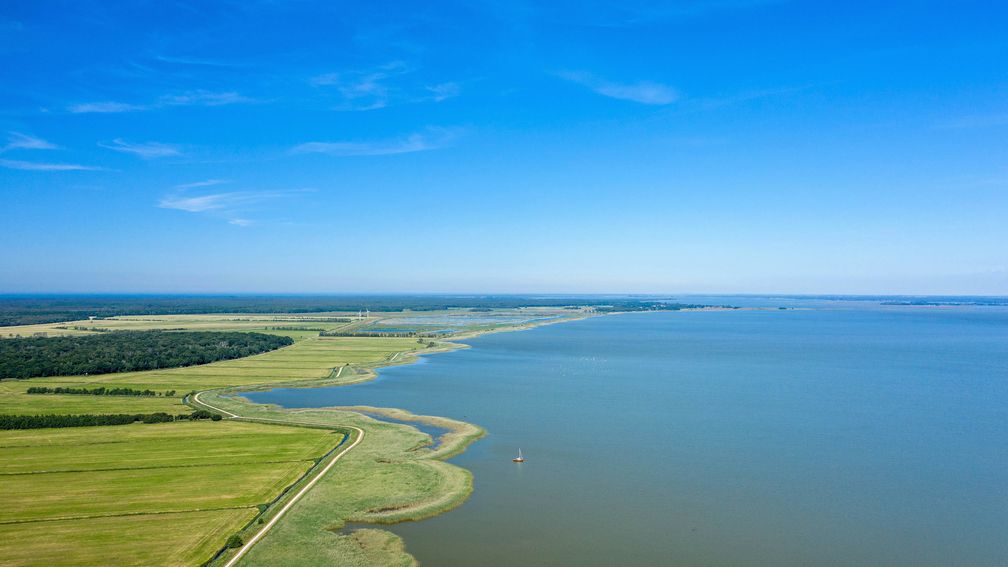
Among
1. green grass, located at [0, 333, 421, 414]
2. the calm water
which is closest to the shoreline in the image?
the calm water

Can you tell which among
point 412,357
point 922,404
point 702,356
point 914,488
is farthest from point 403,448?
point 702,356

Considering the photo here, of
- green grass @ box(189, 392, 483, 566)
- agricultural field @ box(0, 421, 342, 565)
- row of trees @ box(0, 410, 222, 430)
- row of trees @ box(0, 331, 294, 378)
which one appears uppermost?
row of trees @ box(0, 331, 294, 378)

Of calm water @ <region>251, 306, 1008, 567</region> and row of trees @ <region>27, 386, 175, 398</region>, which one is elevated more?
row of trees @ <region>27, 386, 175, 398</region>

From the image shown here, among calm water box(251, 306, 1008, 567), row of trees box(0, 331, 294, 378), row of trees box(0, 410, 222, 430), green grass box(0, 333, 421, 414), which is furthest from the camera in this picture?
row of trees box(0, 331, 294, 378)

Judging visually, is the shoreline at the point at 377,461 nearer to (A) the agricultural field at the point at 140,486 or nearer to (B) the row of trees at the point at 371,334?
(A) the agricultural field at the point at 140,486

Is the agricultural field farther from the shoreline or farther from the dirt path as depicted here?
the shoreline

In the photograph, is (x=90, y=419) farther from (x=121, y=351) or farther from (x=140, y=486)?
(x=121, y=351)

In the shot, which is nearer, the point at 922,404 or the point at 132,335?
the point at 922,404

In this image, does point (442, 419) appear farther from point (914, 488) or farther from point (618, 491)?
point (914, 488)
